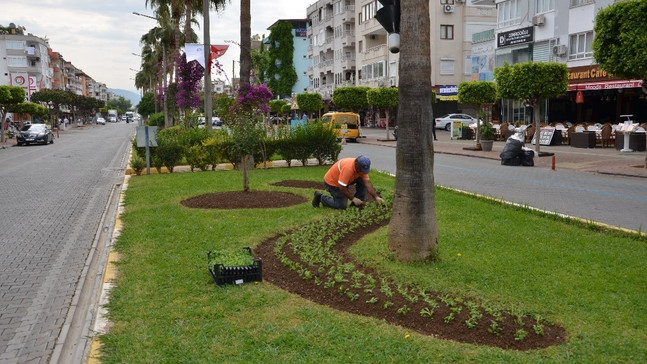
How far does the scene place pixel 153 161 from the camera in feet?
60.4

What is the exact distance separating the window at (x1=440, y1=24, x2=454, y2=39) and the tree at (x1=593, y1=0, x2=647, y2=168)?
34.5 m

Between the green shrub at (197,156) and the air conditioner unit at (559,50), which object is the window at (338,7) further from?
the green shrub at (197,156)

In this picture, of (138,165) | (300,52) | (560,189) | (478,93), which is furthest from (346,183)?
(300,52)

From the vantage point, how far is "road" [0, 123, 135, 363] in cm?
506

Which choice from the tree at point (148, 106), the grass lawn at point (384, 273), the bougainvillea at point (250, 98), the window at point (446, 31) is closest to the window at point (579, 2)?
the window at point (446, 31)

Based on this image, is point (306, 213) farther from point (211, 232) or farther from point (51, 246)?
point (51, 246)

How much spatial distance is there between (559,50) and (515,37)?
495cm

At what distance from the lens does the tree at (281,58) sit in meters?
93.4

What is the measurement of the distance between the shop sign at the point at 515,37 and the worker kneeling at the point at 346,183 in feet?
98.9

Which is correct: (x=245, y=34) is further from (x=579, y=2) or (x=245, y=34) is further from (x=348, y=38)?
(x=348, y=38)

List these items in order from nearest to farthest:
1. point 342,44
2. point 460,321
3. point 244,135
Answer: point 460,321
point 244,135
point 342,44

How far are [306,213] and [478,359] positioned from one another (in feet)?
20.4

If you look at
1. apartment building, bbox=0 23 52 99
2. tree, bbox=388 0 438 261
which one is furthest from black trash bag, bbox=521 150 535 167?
apartment building, bbox=0 23 52 99

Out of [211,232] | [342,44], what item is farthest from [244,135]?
[342,44]
